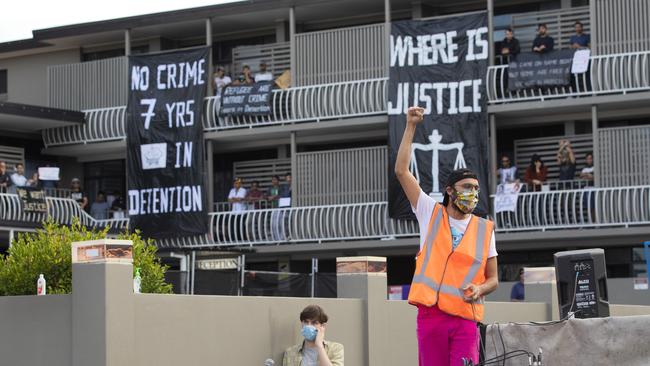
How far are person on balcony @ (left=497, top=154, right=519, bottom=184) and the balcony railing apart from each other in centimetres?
310

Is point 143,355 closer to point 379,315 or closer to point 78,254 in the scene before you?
point 78,254

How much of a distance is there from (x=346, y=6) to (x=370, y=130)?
10.2 ft

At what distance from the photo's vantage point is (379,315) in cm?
1484

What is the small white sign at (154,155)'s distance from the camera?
33.0 meters

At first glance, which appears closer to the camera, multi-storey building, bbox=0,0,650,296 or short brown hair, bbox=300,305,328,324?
short brown hair, bbox=300,305,328,324

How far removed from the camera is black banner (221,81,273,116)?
106ft

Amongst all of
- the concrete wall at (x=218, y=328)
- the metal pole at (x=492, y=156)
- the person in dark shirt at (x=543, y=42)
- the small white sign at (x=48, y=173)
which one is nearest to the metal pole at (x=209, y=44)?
the small white sign at (x=48, y=173)

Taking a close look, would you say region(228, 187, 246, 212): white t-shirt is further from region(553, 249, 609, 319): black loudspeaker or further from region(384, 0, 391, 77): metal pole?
region(553, 249, 609, 319): black loudspeaker

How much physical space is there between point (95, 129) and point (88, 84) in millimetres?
1322

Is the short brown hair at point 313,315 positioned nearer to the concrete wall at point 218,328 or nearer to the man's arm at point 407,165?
the concrete wall at point 218,328

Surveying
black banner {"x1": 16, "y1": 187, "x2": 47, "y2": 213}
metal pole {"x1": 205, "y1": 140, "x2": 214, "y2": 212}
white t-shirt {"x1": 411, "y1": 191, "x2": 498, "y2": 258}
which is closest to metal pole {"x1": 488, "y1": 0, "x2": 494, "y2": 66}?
metal pole {"x1": 205, "y1": 140, "x2": 214, "y2": 212}

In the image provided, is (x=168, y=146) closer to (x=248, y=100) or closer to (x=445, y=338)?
(x=248, y=100)

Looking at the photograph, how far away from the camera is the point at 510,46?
1176 inches

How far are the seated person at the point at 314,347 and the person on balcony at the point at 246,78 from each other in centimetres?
2026
